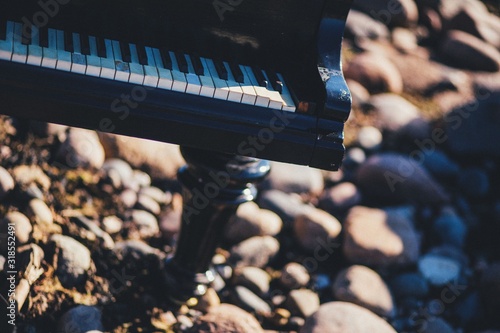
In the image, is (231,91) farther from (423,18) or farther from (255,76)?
(423,18)

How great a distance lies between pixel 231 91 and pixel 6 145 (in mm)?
1698

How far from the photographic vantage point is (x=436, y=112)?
5.19 meters

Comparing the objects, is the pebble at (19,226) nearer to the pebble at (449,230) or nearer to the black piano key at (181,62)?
the black piano key at (181,62)

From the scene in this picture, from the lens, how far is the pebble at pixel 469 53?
583 centimetres

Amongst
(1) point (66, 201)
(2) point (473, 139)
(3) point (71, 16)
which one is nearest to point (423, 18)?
(2) point (473, 139)

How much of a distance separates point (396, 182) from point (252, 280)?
1278 millimetres

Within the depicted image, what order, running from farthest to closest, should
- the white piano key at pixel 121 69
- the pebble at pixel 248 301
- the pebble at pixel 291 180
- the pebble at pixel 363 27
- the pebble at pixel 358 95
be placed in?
the pebble at pixel 363 27 → the pebble at pixel 358 95 → the pebble at pixel 291 180 → the pebble at pixel 248 301 → the white piano key at pixel 121 69

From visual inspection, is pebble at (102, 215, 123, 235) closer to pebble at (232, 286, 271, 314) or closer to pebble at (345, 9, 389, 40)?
pebble at (232, 286, 271, 314)

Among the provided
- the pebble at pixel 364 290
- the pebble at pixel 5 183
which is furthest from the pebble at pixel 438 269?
the pebble at pixel 5 183

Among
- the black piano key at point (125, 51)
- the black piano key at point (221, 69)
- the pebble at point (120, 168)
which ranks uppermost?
the black piano key at point (125, 51)

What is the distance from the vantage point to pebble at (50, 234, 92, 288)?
2.93 metres

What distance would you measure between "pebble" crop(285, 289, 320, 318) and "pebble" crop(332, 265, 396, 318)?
15cm

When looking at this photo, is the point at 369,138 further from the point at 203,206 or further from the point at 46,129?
the point at 46,129

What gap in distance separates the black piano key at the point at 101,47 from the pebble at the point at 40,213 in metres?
1.06
